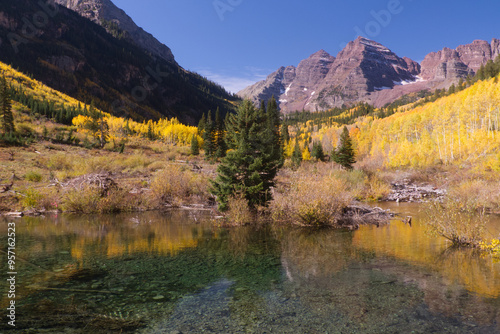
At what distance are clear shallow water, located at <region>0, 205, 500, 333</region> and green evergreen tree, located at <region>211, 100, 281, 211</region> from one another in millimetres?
5487

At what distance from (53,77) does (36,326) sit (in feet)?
677

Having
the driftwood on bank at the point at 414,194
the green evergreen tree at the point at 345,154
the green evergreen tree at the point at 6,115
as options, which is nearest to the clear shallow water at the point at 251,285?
the driftwood on bank at the point at 414,194

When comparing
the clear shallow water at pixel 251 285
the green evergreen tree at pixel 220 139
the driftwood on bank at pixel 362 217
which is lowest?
the clear shallow water at pixel 251 285

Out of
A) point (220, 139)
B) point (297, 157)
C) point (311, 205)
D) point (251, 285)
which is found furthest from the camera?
point (297, 157)

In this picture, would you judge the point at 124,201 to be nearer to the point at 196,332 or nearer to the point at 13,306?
the point at 13,306

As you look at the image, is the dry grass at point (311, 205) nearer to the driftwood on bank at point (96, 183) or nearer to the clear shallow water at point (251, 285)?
the clear shallow water at point (251, 285)

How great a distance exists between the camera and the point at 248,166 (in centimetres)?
2014

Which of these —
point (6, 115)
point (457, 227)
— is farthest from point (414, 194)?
point (6, 115)

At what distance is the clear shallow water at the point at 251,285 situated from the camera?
6.10 meters

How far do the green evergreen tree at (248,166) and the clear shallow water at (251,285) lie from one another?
216 inches

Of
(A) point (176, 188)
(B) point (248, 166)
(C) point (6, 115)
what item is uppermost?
(C) point (6, 115)

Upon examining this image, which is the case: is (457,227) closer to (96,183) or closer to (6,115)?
(96,183)

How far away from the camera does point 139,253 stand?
11719mm

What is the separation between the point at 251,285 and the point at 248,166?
12323 mm
